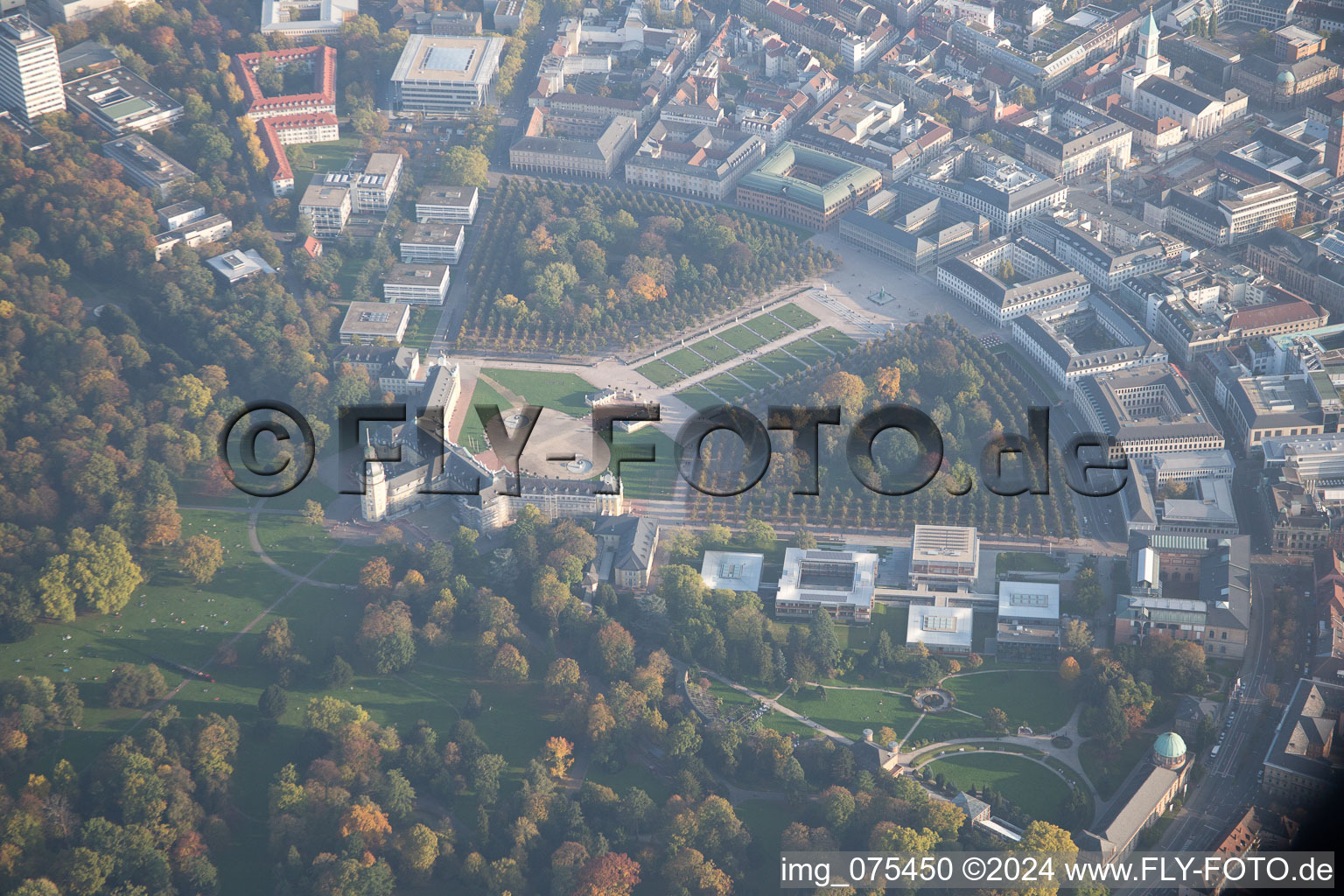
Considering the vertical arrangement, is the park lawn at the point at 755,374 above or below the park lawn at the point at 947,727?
above

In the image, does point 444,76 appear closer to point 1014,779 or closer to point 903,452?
point 903,452

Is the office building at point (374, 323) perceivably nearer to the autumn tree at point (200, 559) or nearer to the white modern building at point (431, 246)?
the white modern building at point (431, 246)

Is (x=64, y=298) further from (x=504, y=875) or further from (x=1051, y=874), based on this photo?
(x=1051, y=874)

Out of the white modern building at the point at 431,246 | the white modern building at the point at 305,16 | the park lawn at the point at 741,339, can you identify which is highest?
the white modern building at the point at 305,16

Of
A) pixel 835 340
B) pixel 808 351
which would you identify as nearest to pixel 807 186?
pixel 835 340

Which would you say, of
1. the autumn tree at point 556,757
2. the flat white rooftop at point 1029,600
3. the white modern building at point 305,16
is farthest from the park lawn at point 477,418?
the white modern building at point 305,16
